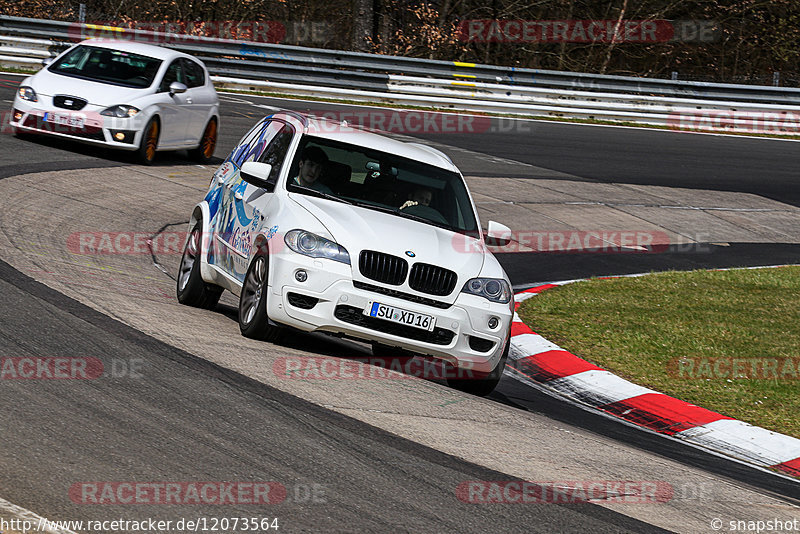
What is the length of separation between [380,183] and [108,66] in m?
9.13

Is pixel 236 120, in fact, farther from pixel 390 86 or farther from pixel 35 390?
pixel 35 390

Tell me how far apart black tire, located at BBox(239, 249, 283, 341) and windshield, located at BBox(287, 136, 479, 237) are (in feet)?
2.45

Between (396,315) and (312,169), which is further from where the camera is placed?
(312,169)

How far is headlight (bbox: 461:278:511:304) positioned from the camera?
7788 millimetres

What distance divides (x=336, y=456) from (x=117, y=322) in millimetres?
2713

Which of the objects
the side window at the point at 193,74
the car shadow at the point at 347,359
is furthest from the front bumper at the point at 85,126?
the car shadow at the point at 347,359

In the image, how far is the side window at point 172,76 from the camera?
16.4 m

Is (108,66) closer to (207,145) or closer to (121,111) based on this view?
(121,111)

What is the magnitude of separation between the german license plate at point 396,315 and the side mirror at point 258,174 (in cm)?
143

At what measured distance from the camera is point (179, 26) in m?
33.9

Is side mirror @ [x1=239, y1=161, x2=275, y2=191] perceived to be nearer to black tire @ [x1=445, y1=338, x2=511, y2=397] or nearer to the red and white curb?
black tire @ [x1=445, y1=338, x2=511, y2=397]

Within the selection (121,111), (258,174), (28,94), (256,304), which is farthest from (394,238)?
(28,94)

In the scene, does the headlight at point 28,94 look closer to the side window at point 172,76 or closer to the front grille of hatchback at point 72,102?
the front grille of hatchback at point 72,102

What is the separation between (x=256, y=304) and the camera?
787cm
